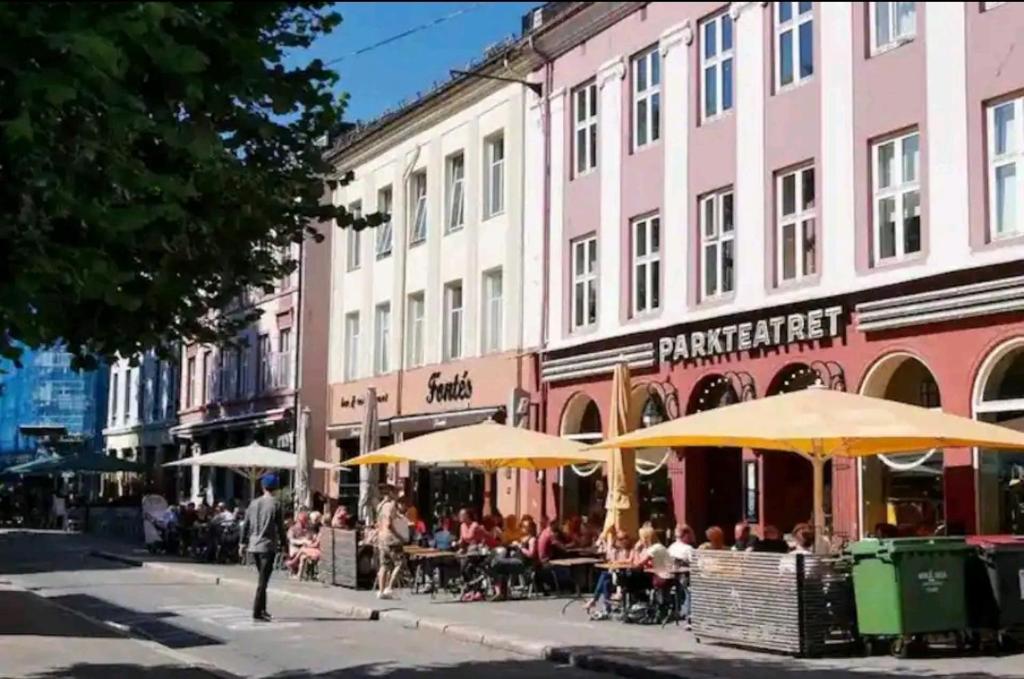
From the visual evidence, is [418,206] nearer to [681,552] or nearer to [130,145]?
[681,552]

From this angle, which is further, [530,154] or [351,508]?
[351,508]

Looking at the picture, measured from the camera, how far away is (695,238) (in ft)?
79.5

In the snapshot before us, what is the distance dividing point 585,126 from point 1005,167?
11.0 metres

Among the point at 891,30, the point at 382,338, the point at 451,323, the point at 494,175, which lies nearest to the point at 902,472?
the point at 891,30

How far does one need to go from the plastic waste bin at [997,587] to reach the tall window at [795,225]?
7815 mm

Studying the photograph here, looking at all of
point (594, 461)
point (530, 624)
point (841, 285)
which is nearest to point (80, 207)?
point (530, 624)

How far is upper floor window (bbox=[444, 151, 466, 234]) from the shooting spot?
33062 mm

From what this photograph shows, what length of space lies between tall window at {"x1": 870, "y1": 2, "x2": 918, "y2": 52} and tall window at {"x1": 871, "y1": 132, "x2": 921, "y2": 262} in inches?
51.9

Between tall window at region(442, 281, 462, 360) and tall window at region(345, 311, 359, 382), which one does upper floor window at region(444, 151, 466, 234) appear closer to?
tall window at region(442, 281, 462, 360)

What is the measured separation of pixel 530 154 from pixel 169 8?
23458 mm

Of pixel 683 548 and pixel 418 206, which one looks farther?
pixel 418 206

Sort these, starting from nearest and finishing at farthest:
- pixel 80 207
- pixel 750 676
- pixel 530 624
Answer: pixel 80 207, pixel 750 676, pixel 530 624

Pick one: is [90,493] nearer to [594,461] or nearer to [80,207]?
[594,461]

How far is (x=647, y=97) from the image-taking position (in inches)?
1022
